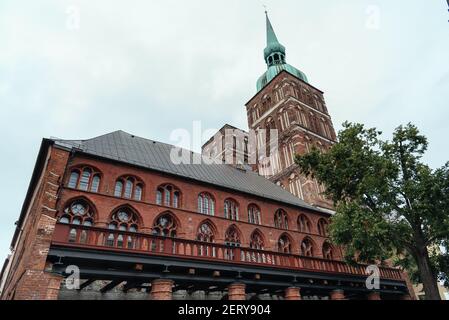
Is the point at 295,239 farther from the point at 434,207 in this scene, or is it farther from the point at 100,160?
the point at 100,160

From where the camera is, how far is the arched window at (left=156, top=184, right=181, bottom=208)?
58.5 ft

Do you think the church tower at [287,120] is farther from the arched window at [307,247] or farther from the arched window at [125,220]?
the arched window at [125,220]

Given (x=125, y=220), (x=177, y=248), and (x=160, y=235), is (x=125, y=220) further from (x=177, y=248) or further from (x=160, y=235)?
(x=177, y=248)

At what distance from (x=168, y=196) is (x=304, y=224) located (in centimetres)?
1226

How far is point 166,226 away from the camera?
56.3ft

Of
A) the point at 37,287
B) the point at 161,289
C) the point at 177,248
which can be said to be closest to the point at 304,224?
the point at 177,248

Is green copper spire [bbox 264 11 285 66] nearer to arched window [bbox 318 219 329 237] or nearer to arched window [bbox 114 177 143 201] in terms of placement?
arched window [bbox 318 219 329 237]

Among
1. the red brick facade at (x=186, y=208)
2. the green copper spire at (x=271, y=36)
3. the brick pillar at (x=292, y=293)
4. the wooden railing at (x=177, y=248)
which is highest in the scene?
the green copper spire at (x=271, y=36)

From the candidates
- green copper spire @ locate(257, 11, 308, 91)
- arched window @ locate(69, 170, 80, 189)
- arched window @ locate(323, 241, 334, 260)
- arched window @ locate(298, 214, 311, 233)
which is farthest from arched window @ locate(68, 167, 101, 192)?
green copper spire @ locate(257, 11, 308, 91)

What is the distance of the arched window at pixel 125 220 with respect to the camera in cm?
1551

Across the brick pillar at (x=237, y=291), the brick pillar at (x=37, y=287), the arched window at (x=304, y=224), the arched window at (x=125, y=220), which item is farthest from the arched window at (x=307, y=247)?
the brick pillar at (x=37, y=287)

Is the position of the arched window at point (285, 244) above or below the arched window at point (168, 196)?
below

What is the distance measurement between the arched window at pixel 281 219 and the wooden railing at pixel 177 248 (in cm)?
560
